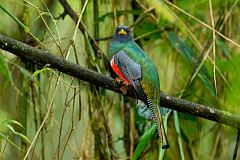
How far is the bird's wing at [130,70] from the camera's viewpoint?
1.87 m

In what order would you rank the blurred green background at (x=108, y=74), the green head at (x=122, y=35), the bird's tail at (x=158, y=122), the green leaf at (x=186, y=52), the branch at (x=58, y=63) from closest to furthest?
the branch at (x=58, y=63) → the bird's tail at (x=158, y=122) → the green head at (x=122, y=35) → the blurred green background at (x=108, y=74) → the green leaf at (x=186, y=52)

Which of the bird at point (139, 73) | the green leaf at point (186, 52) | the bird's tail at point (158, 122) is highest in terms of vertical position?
the green leaf at point (186, 52)

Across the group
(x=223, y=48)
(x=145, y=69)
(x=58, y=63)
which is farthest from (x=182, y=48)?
(x=58, y=63)

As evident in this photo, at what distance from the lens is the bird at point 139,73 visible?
73.2 inches

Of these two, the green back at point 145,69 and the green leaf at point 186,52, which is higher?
the green leaf at point 186,52

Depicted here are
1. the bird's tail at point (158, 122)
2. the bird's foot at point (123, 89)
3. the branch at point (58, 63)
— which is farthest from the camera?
the bird's tail at point (158, 122)

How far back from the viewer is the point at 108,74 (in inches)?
106

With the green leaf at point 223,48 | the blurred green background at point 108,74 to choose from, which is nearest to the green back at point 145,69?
the blurred green background at point 108,74

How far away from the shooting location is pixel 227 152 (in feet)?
9.09

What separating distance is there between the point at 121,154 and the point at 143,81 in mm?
976

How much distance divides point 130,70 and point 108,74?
75 cm

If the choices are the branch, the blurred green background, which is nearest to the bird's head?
the blurred green background

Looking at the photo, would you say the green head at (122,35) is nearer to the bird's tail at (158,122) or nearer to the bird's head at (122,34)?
the bird's head at (122,34)

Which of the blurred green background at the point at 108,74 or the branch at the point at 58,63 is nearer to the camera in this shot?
the branch at the point at 58,63
